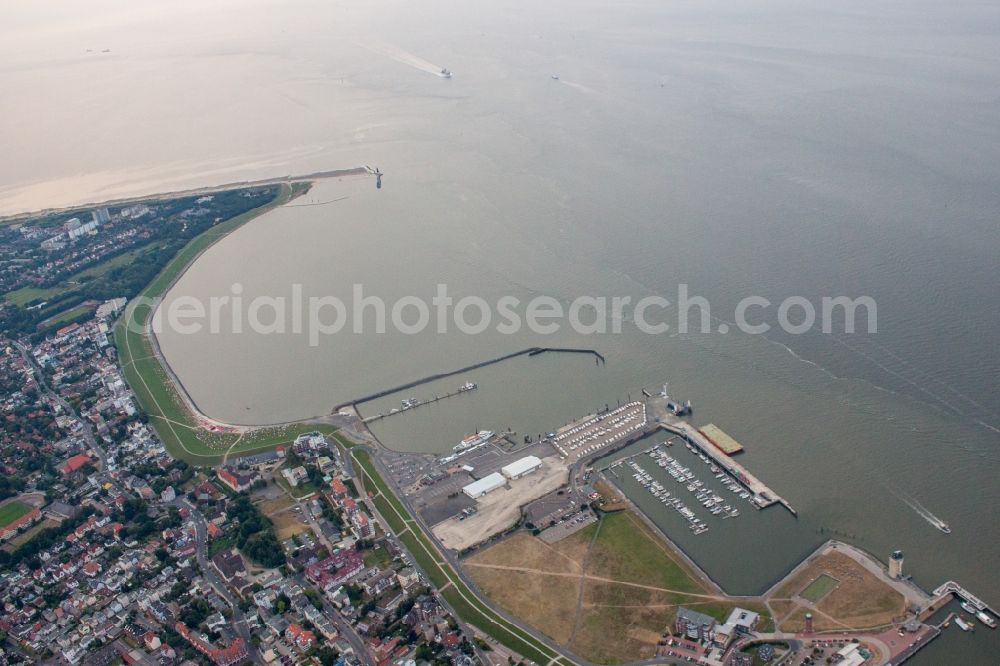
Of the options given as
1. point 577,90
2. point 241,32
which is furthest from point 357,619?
point 241,32

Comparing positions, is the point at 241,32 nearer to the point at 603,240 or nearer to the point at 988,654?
the point at 603,240

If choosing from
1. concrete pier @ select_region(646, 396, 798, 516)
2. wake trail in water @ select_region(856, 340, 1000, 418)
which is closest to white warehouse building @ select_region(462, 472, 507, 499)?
concrete pier @ select_region(646, 396, 798, 516)

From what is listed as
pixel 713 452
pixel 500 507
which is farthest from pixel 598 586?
pixel 713 452

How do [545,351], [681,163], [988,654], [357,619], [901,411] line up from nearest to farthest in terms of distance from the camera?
[988,654], [357,619], [901,411], [545,351], [681,163]

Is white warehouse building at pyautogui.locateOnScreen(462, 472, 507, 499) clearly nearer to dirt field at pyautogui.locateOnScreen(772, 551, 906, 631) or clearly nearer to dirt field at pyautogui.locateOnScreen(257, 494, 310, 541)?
dirt field at pyautogui.locateOnScreen(257, 494, 310, 541)

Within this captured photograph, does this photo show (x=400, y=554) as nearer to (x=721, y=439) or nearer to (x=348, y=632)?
(x=348, y=632)

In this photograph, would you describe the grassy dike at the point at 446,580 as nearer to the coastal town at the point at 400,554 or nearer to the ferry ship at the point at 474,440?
the coastal town at the point at 400,554

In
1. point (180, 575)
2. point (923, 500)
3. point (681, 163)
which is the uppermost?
point (681, 163)
